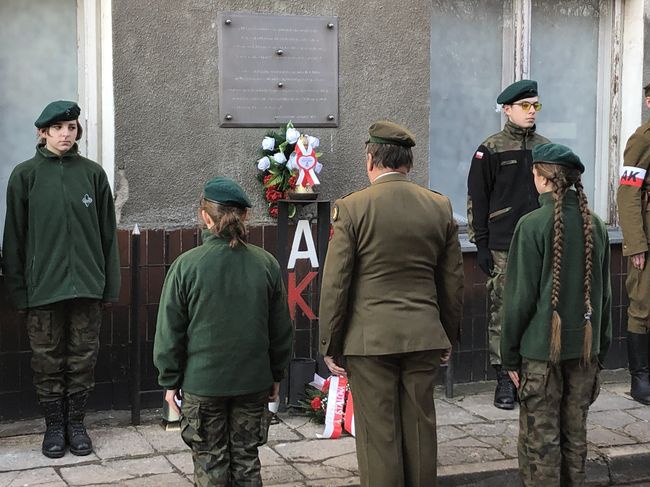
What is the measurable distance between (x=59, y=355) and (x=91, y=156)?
5.00 ft

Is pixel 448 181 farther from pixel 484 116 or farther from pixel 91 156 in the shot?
pixel 91 156

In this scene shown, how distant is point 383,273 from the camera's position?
15.2ft

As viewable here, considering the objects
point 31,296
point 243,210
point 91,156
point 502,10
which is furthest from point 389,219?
point 502,10

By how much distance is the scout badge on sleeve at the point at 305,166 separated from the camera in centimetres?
680

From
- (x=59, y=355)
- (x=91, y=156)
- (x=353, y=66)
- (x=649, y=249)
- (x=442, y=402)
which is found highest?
(x=353, y=66)

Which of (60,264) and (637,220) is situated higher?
(637,220)

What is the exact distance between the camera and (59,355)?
5.94 m

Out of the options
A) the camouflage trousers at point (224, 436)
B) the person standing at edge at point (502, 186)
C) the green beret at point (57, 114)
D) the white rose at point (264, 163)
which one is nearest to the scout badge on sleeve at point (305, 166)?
the white rose at point (264, 163)

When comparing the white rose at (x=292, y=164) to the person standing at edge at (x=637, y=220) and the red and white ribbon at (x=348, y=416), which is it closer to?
the red and white ribbon at (x=348, y=416)

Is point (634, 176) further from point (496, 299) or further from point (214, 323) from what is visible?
point (214, 323)

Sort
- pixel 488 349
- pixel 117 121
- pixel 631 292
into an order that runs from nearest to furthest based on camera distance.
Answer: pixel 117 121
pixel 631 292
pixel 488 349

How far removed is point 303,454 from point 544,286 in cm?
192

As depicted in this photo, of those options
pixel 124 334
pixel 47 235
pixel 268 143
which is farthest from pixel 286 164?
pixel 47 235

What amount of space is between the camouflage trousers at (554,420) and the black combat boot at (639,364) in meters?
2.57
